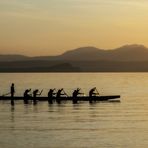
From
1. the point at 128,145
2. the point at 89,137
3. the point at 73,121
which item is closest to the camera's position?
the point at 128,145

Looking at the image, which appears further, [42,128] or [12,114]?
[12,114]

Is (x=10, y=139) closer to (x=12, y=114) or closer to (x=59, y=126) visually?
(x=59, y=126)

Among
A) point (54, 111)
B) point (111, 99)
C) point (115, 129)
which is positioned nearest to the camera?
point (115, 129)

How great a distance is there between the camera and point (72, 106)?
61531 millimetres

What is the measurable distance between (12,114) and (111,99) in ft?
74.3

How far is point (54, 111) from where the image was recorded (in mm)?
55375

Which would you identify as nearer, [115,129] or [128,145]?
[128,145]

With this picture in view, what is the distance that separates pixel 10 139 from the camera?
3444 centimetres

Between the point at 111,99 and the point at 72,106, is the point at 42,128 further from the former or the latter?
the point at 111,99

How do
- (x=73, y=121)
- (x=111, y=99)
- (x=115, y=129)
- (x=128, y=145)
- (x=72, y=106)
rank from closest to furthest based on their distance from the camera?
1. (x=128, y=145)
2. (x=115, y=129)
3. (x=73, y=121)
4. (x=72, y=106)
5. (x=111, y=99)

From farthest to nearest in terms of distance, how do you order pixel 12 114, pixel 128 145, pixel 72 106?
pixel 72 106 < pixel 12 114 < pixel 128 145

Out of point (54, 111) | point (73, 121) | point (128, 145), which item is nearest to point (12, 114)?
point (54, 111)

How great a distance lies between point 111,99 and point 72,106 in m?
11.4

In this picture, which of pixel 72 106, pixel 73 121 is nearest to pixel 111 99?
pixel 72 106
